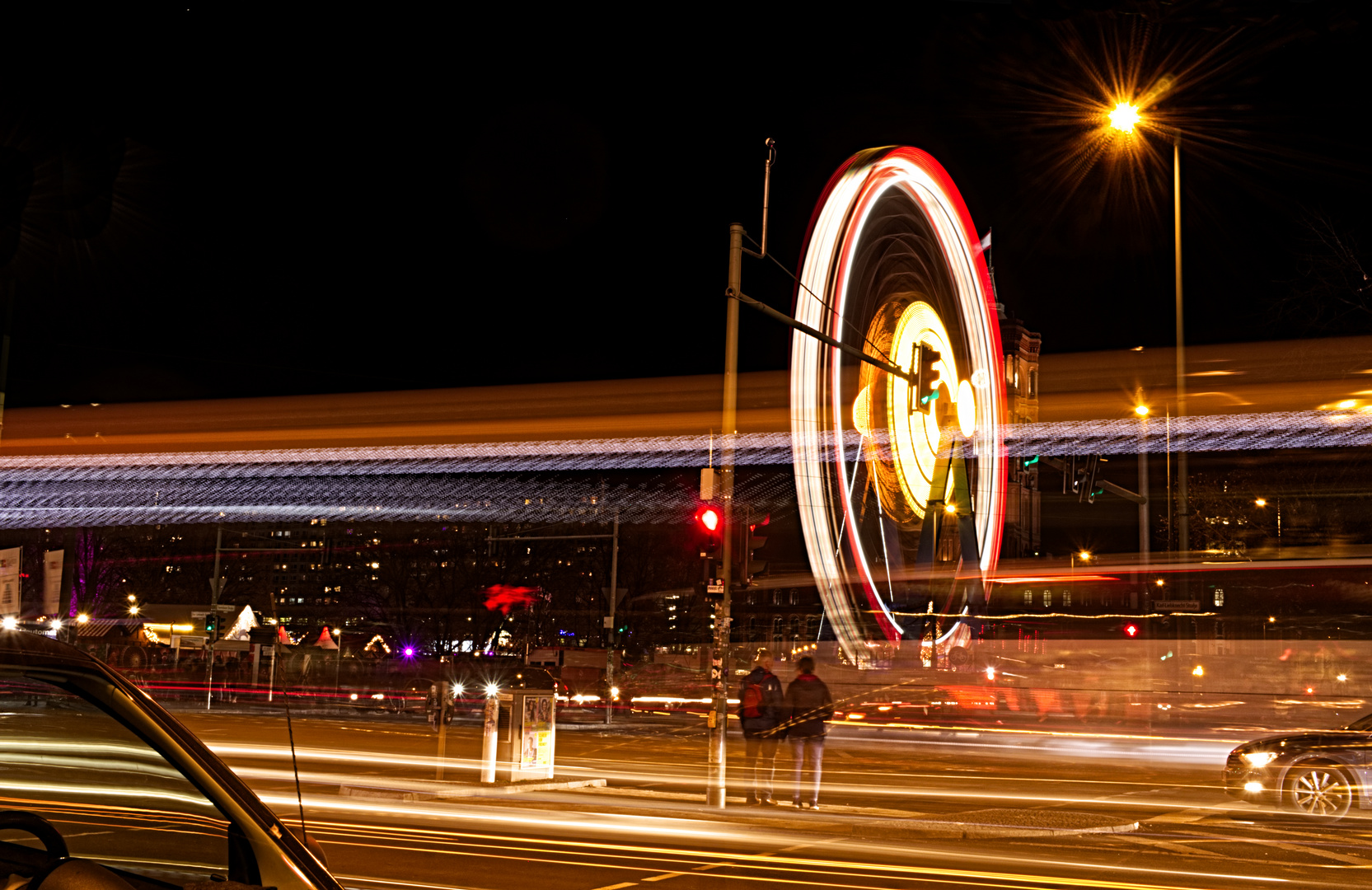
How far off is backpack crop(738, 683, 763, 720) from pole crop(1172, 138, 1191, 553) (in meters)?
10.4

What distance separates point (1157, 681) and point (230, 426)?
19235 millimetres

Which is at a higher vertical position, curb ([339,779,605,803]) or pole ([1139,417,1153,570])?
pole ([1139,417,1153,570])

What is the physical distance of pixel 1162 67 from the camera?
21844 millimetres

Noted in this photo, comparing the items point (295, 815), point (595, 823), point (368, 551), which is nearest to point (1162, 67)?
point (595, 823)

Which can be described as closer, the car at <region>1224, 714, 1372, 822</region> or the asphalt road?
the asphalt road

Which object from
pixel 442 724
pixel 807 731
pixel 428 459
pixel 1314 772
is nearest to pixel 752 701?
pixel 807 731

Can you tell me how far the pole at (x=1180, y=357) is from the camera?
24844mm

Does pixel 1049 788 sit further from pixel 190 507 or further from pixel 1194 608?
pixel 190 507

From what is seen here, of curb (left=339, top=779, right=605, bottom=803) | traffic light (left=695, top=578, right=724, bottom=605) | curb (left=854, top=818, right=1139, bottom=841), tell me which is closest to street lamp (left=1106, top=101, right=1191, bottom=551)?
traffic light (left=695, top=578, right=724, bottom=605)

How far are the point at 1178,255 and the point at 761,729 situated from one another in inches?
645

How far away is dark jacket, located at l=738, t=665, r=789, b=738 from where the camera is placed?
55.7 ft

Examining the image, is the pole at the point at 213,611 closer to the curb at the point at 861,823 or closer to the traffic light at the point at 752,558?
the traffic light at the point at 752,558

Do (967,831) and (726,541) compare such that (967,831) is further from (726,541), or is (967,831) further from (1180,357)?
(1180,357)

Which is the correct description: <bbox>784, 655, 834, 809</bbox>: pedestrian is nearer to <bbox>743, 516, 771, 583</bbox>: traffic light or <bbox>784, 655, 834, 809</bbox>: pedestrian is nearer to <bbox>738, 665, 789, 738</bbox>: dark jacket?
<bbox>738, 665, 789, 738</bbox>: dark jacket
